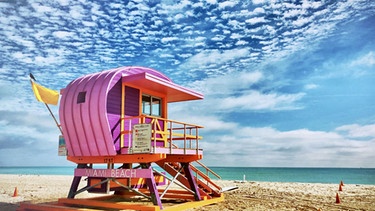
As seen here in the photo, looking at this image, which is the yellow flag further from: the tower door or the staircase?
the staircase

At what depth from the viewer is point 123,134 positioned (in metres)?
12.9

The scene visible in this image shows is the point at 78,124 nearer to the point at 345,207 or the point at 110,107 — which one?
the point at 110,107

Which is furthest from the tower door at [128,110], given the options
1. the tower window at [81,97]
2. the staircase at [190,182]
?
the staircase at [190,182]

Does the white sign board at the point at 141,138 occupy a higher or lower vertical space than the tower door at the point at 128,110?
lower

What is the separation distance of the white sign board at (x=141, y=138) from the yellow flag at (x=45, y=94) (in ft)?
17.8

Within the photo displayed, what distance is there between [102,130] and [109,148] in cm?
71

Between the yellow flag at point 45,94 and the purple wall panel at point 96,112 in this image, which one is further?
the yellow flag at point 45,94

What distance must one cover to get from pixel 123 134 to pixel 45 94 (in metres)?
4.91

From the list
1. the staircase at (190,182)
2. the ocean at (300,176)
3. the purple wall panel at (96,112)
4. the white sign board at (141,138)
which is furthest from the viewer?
the ocean at (300,176)

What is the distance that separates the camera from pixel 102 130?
490 inches

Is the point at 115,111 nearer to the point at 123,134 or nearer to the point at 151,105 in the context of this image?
the point at 123,134

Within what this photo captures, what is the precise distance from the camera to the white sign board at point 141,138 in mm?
11555

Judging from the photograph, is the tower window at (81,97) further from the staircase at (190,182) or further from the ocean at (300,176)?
the ocean at (300,176)

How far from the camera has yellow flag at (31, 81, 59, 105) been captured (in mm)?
A: 15219
